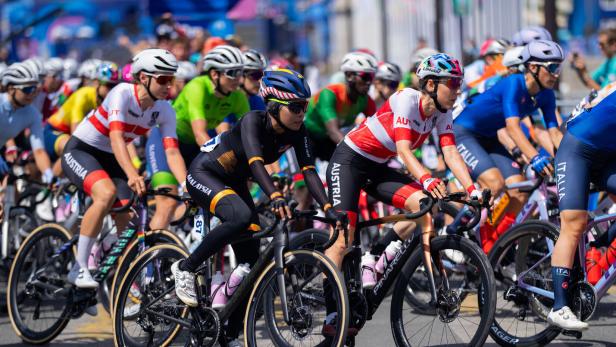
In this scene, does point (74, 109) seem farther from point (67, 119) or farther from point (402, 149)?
point (402, 149)

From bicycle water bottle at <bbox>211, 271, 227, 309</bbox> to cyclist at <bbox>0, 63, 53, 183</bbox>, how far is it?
10.3 feet

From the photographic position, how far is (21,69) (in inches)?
391

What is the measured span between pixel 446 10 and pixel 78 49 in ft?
46.3

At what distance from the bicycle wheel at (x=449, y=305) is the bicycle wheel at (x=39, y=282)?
8.94ft

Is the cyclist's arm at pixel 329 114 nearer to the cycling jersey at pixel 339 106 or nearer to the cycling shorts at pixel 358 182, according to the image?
the cycling jersey at pixel 339 106

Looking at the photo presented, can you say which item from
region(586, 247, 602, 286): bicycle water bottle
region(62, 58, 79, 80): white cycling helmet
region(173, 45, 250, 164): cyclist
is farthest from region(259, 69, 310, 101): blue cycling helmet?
region(62, 58, 79, 80): white cycling helmet

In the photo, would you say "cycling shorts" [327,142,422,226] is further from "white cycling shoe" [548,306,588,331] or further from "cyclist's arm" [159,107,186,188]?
"cyclist's arm" [159,107,186,188]

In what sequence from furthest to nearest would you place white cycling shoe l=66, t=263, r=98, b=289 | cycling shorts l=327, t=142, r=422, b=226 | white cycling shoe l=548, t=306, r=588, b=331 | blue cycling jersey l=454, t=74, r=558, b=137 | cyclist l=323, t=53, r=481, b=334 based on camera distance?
blue cycling jersey l=454, t=74, r=558, b=137 < white cycling shoe l=66, t=263, r=98, b=289 < cycling shorts l=327, t=142, r=422, b=226 < cyclist l=323, t=53, r=481, b=334 < white cycling shoe l=548, t=306, r=588, b=331

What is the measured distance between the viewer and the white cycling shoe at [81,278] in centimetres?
815

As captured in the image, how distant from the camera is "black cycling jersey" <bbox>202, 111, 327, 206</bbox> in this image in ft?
21.8

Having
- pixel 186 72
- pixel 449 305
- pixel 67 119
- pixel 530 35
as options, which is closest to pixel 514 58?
pixel 530 35

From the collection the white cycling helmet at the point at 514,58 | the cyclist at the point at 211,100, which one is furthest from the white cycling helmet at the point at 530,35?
the cyclist at the point at 211,100

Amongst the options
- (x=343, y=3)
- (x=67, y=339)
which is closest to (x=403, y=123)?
(x=67, y=339)

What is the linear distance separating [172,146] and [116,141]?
52 cm
